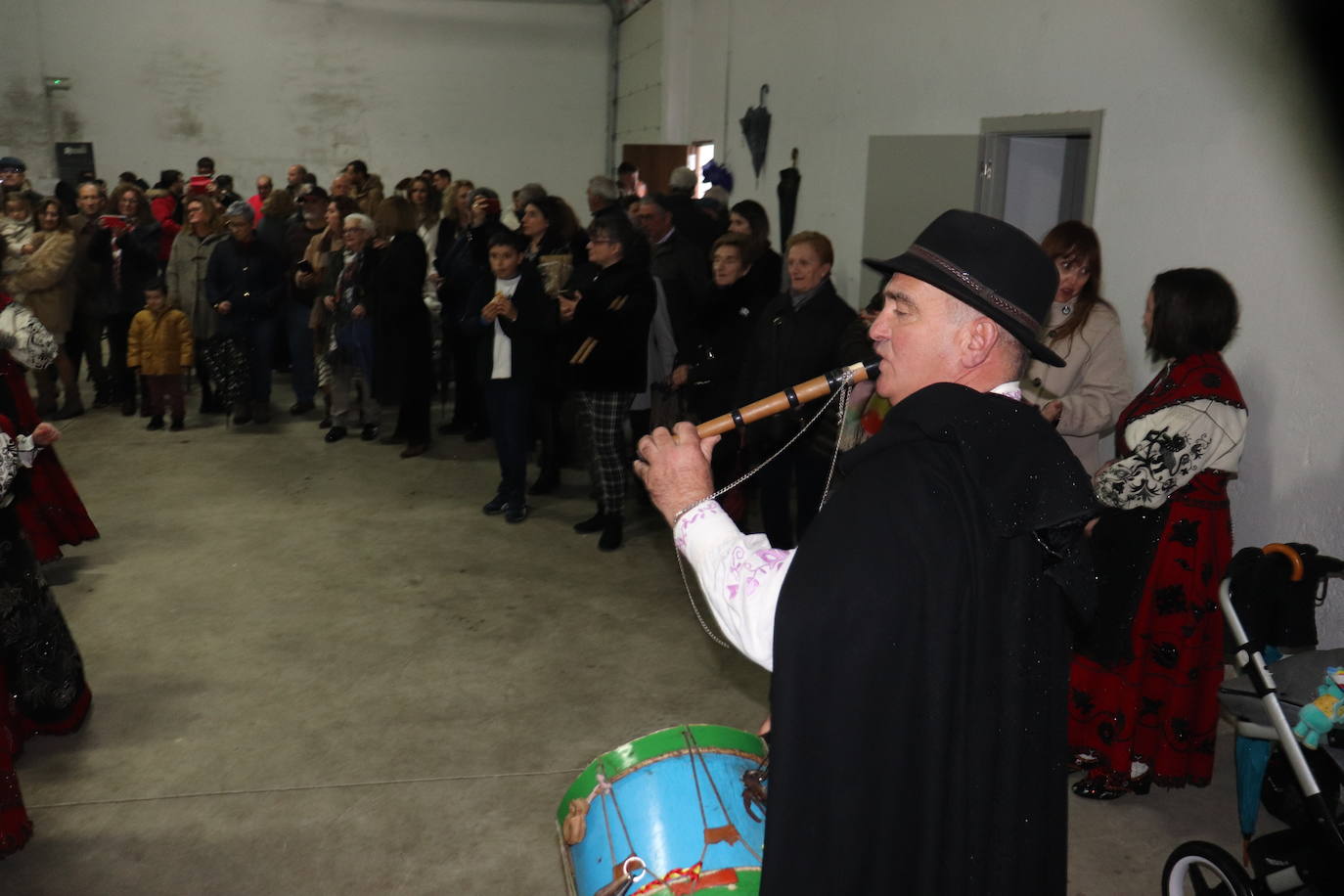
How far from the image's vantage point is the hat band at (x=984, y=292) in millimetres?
1651

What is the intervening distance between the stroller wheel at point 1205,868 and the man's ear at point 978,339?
1.67 metres

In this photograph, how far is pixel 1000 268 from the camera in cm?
167

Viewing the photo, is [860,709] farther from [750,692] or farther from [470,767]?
[750,692]

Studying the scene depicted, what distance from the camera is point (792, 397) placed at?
217cm

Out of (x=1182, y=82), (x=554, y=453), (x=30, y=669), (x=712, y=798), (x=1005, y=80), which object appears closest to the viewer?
(x=712, y=798)

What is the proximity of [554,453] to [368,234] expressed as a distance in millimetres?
2119

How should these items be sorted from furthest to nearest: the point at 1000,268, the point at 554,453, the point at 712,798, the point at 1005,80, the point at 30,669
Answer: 1. the point at 554,453
2. the point at 1005,80
3. the point at 30,669
4. the point at 712,798
5. the point at 1000,268

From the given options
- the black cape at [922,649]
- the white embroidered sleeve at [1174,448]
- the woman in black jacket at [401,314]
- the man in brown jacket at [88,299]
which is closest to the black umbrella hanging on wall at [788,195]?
the woman in black jacket at [401,314]

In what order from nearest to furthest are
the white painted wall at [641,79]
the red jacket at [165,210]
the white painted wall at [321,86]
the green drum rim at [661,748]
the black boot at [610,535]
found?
the green drum rim at [661,748] < the black boot at [610,535] < the red jacket at [165,210] < the white painted wall at [641,79] < the white painted wall at [321,86]

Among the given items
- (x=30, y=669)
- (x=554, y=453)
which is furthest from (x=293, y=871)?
(x=554, y=453)

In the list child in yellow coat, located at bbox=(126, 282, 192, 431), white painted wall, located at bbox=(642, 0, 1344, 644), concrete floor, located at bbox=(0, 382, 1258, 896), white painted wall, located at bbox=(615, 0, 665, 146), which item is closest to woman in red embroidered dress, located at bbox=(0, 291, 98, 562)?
concrete floor, located at bbox=(0, 382, 1258, 896)

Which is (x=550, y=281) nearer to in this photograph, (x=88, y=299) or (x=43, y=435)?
(x=43, y=435)

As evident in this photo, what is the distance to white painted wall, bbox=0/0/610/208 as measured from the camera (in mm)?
14430

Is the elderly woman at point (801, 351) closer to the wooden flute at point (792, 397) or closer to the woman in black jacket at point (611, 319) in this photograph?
the woman in black jacket at point (611, 319)
